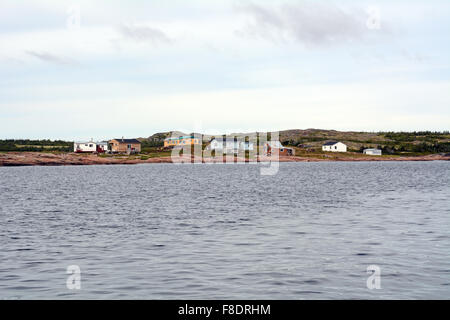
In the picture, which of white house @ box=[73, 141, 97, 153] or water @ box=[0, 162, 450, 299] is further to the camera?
white house @ box=[73, 141, 97, 153]

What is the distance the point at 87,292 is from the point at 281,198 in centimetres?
3950

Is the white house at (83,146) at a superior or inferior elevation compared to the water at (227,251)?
superior

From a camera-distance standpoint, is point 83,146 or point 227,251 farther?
point 83,146

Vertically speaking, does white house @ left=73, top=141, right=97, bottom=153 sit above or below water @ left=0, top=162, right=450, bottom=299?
above

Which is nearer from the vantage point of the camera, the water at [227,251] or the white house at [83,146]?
the water at [227,251]

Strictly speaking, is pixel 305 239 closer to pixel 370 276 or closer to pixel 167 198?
pixel 370 276

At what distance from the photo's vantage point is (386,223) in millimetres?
35000

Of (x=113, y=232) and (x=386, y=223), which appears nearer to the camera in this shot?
(x=113, y=232)

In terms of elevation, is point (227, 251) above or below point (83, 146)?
below
